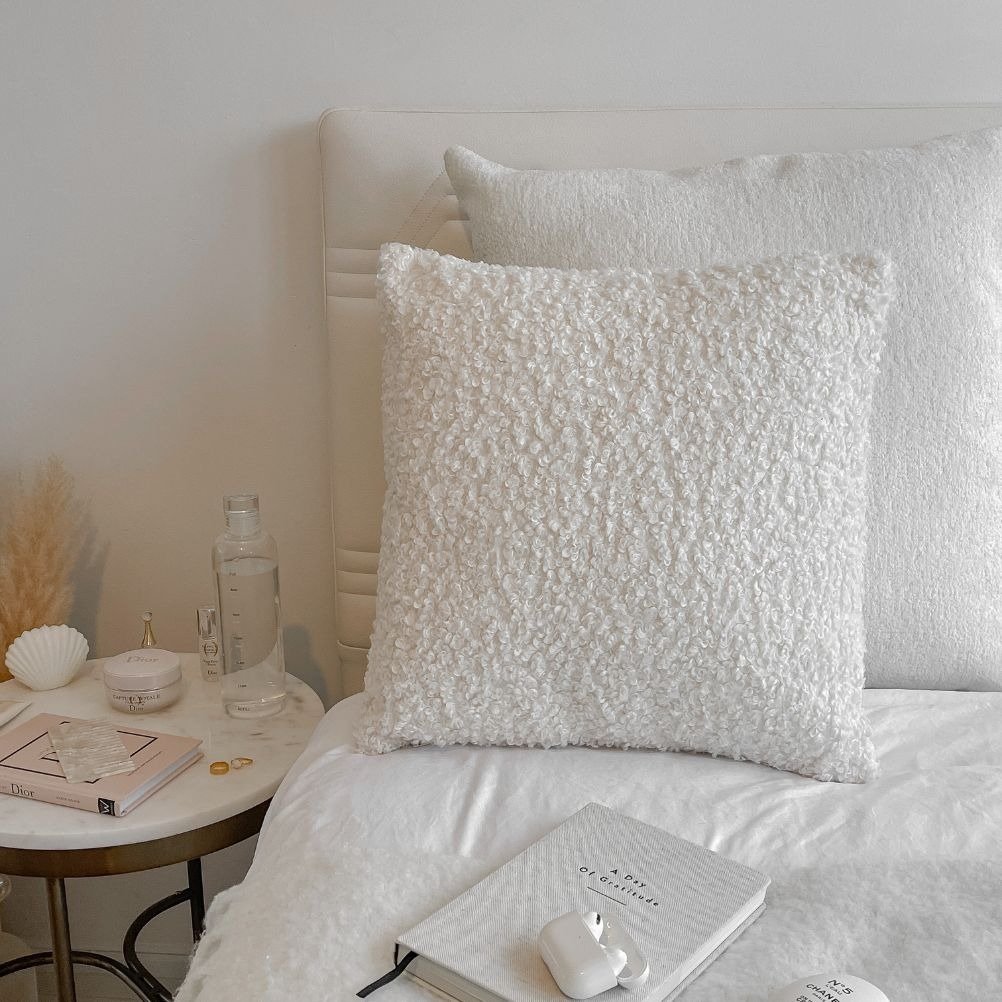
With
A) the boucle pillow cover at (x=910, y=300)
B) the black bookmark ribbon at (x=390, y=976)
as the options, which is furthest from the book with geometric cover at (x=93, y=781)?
the boucle pillow cover at (x=910, y=300)

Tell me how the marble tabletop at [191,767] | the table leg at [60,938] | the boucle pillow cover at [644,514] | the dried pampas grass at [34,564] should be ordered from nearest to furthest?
the boucle pillow cover at [644,514] < the marble tabletop at [191,767] < the table leg at [60,938] < the dried pampas grass at [34,564]

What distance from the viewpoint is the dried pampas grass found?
4.36 feet

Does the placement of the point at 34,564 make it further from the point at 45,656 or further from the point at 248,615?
the point at 248,615

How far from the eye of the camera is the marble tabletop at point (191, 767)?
3.32 ft

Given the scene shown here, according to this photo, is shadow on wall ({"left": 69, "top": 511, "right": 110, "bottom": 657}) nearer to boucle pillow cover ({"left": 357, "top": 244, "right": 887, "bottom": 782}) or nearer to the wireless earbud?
boucle pillow cover ({"left": 357, "top": 244, "right": 887, "bottom": 782})

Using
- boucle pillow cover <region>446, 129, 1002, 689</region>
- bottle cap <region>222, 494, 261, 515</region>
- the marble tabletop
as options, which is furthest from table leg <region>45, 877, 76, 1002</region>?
boucle pillow cover <region>446, 129, 1002, 689</region>

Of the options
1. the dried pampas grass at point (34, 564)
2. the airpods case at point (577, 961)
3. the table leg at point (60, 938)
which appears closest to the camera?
the airpods case at point (577, 961)

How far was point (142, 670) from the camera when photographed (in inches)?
48.4

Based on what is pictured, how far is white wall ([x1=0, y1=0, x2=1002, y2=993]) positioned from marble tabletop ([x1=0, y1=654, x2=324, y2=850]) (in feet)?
0.79

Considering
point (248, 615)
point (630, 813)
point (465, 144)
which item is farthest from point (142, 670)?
point (465, 144)

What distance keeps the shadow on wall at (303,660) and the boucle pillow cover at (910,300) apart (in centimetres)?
68

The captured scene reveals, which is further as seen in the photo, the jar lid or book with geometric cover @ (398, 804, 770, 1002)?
the jar lid

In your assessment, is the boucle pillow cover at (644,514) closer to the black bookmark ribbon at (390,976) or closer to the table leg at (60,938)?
the black bookmark ribbon at (390,976)

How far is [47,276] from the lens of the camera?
1.44m
